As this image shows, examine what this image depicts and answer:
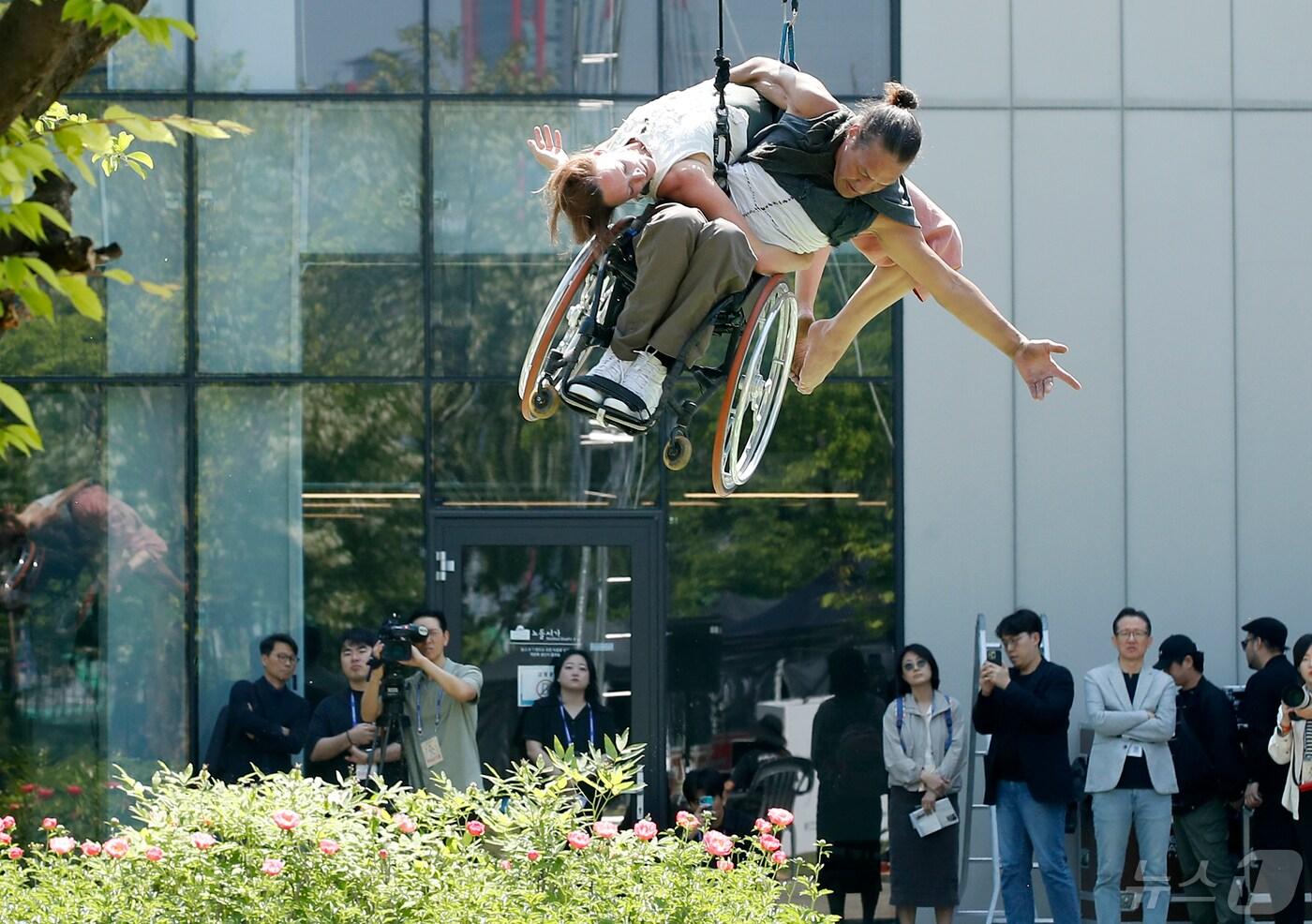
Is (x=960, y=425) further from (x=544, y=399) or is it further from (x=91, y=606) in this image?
(x=544, y=399)

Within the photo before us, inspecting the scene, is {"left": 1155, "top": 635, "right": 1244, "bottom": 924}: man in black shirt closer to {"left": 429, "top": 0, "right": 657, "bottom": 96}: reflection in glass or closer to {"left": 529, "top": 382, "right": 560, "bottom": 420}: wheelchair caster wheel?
{"left": 429, "top": 0, "right": 657, "bottom": 96}: reflection in glass

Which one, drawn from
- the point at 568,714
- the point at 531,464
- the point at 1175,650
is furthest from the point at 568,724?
the point at 1175,650

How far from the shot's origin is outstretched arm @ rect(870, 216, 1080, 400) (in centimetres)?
507

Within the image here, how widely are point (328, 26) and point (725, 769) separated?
469 centimetres

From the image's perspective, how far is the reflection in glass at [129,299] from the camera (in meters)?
10.8

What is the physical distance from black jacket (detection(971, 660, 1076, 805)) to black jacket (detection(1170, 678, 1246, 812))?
0.64 metres

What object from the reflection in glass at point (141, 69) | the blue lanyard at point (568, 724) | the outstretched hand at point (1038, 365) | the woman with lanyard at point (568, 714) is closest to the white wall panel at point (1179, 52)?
the woman with lanyard at point (568, 714)

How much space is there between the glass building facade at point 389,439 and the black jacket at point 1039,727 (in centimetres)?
157

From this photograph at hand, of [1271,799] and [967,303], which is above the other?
[967,303]

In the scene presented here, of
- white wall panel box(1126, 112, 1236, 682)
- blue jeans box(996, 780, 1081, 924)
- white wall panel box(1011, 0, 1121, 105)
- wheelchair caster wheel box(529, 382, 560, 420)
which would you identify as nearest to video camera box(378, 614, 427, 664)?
blue jeans box(996, 780, 1081, 924)

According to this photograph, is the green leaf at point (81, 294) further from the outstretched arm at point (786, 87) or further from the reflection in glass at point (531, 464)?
the reflection in glass at point (531, 464)

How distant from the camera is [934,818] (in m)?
9.61

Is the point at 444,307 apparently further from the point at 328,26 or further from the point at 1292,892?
the point at 1292,892

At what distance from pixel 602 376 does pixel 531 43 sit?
6.52 meters
